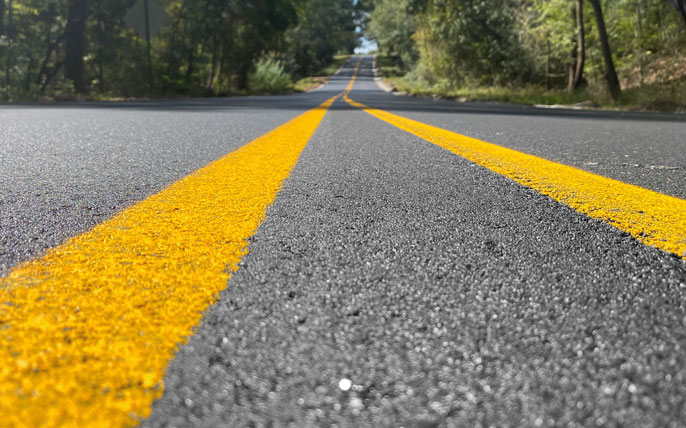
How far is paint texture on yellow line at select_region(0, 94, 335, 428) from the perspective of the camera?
51 cm

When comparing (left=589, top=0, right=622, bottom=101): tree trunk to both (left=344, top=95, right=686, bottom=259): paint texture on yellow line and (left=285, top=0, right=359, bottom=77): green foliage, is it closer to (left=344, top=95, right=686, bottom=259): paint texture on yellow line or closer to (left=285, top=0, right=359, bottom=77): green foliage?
(left=344, top=95, right=686, bottom=259): paint texture on yellow line

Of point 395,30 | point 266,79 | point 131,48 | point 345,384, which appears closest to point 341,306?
point 345,384

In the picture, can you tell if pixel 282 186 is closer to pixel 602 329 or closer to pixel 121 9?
pixel 602 329

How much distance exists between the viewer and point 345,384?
57 centimetres

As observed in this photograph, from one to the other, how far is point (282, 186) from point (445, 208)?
64 centimetres

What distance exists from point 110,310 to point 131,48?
23.5m

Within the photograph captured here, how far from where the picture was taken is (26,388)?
52 cm

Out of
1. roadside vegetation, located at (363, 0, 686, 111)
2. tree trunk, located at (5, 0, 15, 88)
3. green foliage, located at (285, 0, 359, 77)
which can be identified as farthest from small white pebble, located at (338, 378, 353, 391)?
green foliage, located at (285, 0, 359, 77)

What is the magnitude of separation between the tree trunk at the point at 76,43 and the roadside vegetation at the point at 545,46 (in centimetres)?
1333

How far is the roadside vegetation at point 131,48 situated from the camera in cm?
1903

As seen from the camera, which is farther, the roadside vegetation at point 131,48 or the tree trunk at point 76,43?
the roadside vegetation at point 131,48

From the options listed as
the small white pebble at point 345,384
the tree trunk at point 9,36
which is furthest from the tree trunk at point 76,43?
the small white pebble at point 345,384

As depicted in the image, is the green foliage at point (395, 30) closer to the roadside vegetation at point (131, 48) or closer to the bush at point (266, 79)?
the bush at point (266, 79)

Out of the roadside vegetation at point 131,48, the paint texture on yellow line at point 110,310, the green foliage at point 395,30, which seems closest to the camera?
the paint texture on yellow line at point 110,310
